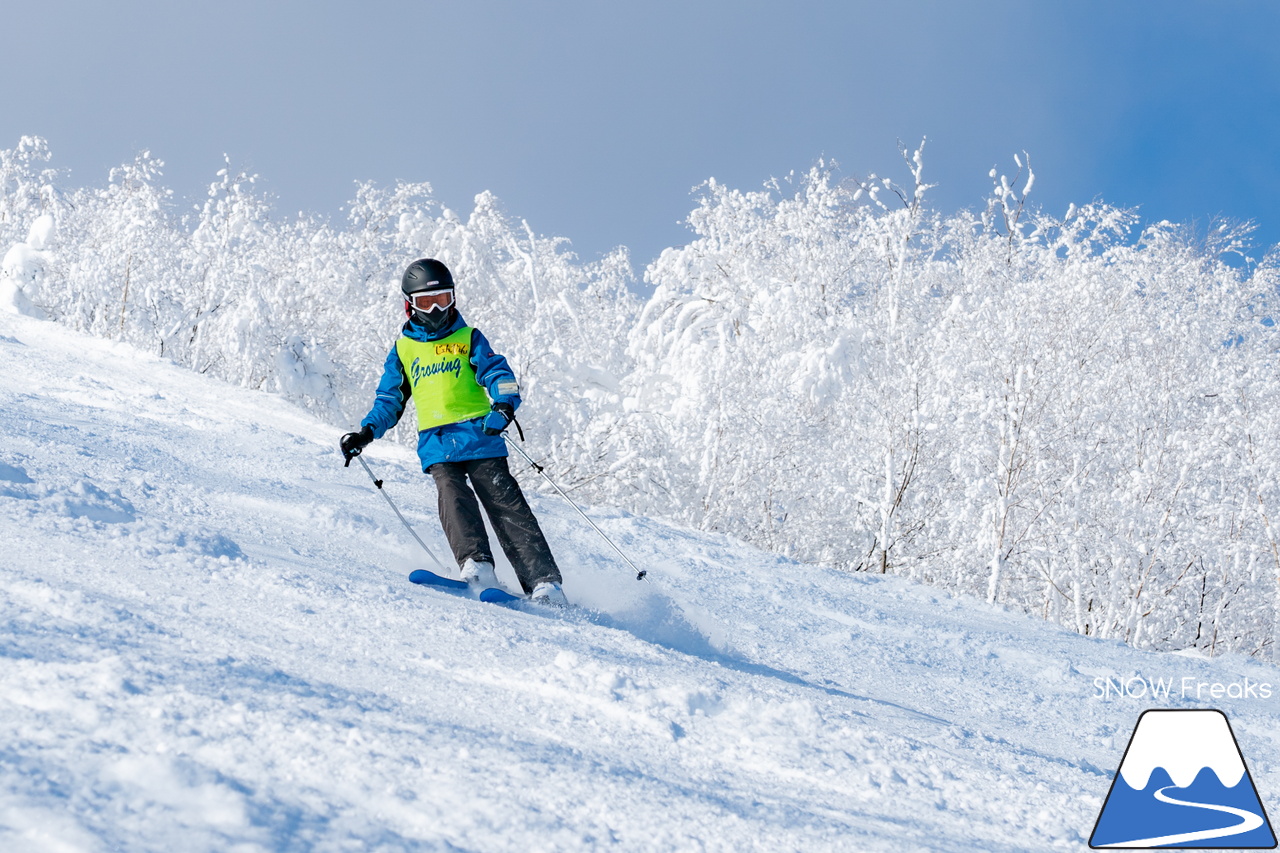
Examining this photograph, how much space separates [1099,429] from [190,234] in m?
21.0

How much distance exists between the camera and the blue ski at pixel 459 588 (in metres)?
3.38

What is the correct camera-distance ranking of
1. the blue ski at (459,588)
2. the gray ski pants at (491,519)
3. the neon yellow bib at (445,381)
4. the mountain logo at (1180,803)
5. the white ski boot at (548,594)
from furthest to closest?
the neon yellow bib at (445,381) < the gray ski pants at (491,519) < the white ski boot at (548,594) < the blue ski at (459,588) < the mountain logo at (1180,803)

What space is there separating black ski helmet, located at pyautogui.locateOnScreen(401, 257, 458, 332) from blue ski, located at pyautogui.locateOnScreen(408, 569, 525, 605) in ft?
4.29

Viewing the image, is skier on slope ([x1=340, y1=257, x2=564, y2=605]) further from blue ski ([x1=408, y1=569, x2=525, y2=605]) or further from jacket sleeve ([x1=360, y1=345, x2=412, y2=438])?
blue ski ([x1=408, y1=569, x2=525, y2=605])

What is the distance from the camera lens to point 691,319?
2038 centimetres

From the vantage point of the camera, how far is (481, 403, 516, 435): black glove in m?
3.89

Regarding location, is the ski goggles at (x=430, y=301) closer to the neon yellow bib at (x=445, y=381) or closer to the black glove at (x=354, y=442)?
the neon yellow bib at (x=445, y=381)

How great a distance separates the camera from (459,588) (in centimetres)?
356

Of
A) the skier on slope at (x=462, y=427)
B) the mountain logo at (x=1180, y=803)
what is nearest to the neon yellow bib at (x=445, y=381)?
the skier on slope at (x=462, y=427)

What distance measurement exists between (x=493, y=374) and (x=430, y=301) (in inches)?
19.8

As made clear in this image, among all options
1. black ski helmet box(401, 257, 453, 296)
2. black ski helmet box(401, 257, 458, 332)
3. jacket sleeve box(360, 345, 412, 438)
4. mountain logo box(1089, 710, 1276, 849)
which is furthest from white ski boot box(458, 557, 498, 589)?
mountain logo box(1089, 710, 1276, 849)

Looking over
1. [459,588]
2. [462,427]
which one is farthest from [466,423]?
[459,588]

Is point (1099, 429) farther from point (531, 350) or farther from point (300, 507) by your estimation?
point (300, 507)

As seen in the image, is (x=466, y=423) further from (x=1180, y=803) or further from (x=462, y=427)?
(x=1180, y=803)
